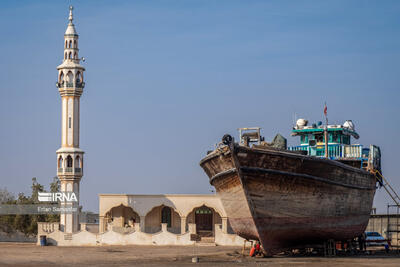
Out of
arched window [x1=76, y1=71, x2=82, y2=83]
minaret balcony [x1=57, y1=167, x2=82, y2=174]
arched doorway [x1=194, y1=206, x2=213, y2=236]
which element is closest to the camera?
minaret balcony [x1=57, y1=167, x2=82, y2=174]

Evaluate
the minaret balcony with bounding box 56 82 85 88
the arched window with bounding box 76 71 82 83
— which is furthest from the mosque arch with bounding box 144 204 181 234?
the arched window with bounding box 76 71 82 83

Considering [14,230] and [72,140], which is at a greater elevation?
[72,140]

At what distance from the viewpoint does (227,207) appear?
3403 cm

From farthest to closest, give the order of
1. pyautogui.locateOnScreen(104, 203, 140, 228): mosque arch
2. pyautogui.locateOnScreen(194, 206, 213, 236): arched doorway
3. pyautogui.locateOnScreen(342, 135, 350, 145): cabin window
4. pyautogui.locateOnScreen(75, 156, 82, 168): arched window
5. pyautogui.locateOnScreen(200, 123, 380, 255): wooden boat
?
pyautogui.locateOnScreen(194, 206, 213, 236): arched doorway < pyautogui.locateOnScreen(104, 203, 140, 228): mosque arch < pyautogui.locateOnScreen(75, 156, 82, 168): arched window < pyautogui.locateOnScreen(342, 135, 350, 145): cabin window < pyautogui.locateOnScreen(200, 123, 380, 255): wooden boat

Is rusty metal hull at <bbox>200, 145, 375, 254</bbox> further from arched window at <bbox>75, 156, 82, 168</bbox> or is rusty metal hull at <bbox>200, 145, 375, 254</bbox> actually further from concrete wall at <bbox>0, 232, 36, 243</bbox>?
concrete wall at <bbox>0, 232, 36, 243</bbox>

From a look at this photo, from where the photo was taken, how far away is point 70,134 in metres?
53.2

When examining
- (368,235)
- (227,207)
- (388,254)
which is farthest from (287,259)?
(368,235)

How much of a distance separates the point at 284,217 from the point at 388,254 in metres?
7.33

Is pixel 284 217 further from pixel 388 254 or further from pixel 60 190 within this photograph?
pixel 60 190

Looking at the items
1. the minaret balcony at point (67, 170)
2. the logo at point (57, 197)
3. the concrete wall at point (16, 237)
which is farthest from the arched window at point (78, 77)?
the concrete wall at point (16, 237)

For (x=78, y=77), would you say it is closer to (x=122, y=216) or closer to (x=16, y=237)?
(x=122, y=216)

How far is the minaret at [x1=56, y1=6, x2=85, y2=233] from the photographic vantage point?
5253 cm

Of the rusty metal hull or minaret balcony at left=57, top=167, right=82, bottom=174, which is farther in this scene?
minaret balcony at left=57, top=167, right=82, bottom=174

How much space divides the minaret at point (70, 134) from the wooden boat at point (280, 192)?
69.3 ft
